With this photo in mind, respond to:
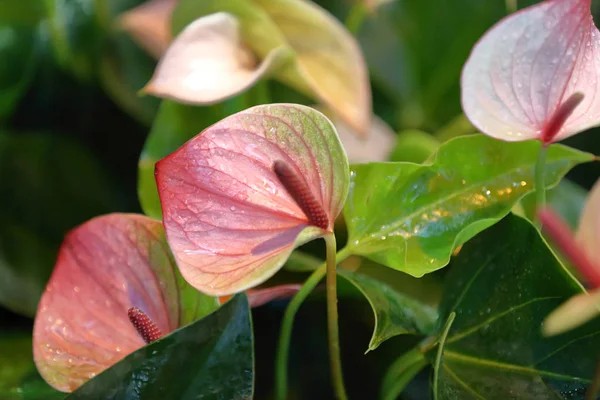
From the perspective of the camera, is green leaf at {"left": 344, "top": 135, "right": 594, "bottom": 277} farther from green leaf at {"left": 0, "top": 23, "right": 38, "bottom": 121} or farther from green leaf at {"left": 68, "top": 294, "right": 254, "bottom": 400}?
green leaf at {"left": 0, "top": 23, "right": 38, "bottom": 121}

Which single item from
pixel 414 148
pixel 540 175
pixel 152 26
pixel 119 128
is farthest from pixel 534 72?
pixel 119 128

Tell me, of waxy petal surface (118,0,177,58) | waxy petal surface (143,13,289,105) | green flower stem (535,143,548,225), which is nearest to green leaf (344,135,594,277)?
green flower stem (535,143,548,225)

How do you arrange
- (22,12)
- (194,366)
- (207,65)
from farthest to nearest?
(22,12) < (207,65) < (194,366)

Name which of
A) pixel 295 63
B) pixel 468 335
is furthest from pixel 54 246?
pixel 468 335

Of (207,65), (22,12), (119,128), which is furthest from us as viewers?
(119,128)

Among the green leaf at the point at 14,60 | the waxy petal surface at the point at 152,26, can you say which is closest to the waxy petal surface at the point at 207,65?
the waxy petal surface at the point at 152,26

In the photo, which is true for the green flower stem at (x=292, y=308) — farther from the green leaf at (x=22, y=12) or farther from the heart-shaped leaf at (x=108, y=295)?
the green leaf at (x=22, y=12)

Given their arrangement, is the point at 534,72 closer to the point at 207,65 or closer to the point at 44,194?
the point at 207,65
